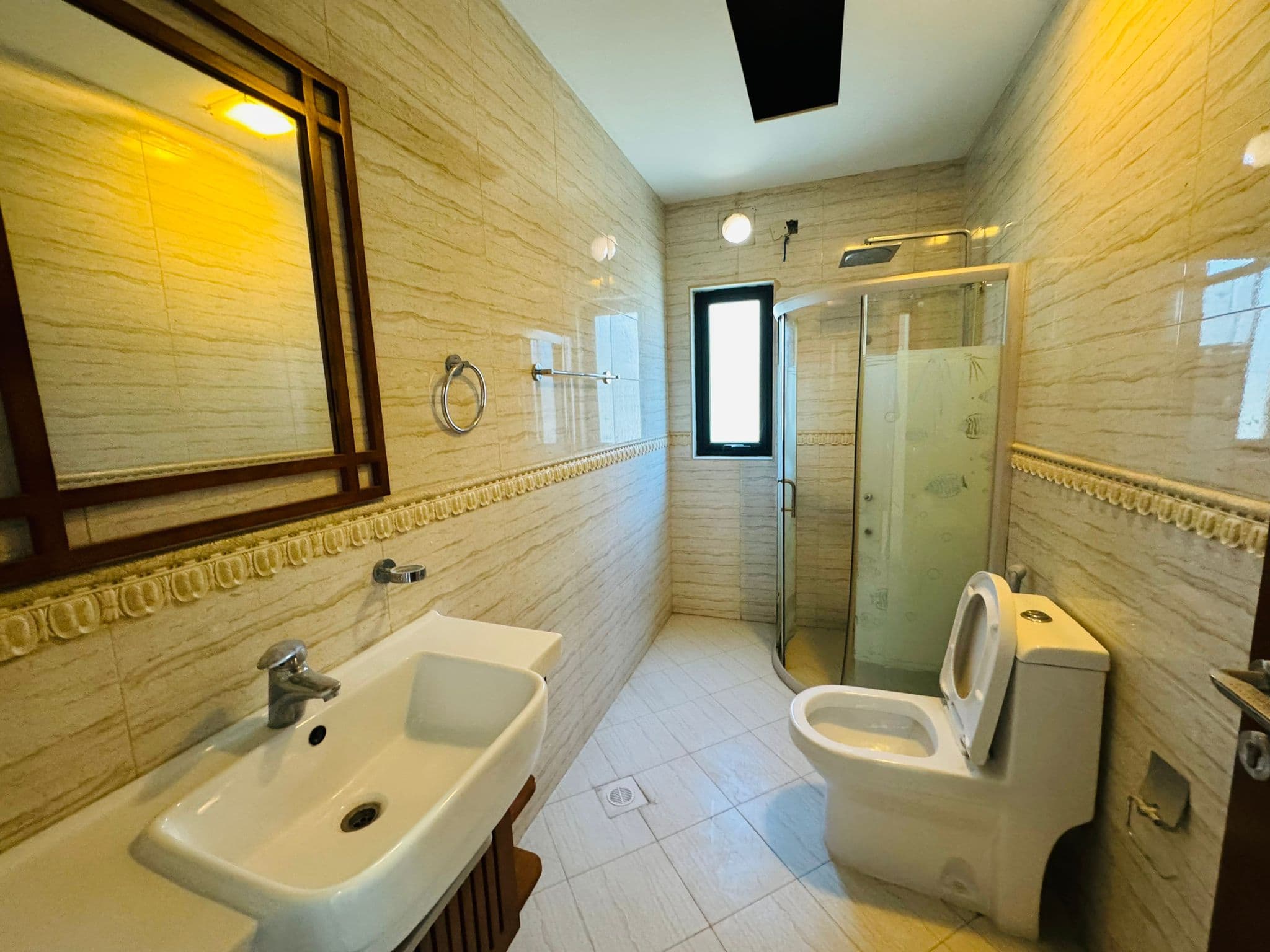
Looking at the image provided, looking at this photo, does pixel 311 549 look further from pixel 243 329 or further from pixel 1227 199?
pixel 1227 199

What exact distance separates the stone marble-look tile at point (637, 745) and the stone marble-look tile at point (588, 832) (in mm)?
201

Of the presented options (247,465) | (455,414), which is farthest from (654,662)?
(247,465)

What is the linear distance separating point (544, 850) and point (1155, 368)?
6.75 ft

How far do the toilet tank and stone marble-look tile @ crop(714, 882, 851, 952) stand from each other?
0.64 meters

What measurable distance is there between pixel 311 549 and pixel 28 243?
1.84 ft

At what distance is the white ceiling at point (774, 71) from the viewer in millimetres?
1498

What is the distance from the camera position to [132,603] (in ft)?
2.26

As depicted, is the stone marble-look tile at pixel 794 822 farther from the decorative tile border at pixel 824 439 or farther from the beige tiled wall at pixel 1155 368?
the decorative tile border at pixel 824 439

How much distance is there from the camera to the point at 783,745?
6.57 ft

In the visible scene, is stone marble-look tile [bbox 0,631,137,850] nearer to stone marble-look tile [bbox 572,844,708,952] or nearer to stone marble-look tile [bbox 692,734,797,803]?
stone marble-look tile [bbox 572,844,708,952]

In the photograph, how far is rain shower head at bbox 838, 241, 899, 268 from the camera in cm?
223

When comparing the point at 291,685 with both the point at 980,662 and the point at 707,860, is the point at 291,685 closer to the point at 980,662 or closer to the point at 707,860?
the point at 707,860

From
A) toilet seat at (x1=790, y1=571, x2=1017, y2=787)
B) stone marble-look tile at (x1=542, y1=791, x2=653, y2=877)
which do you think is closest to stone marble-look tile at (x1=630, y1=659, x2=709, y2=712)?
stone marble-look tile at (x1=542, y1=791, x2=653, y2=877)

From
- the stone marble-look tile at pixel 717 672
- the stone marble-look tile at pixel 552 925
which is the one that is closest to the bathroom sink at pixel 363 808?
the stone marble-look tile at pixel 552 925
